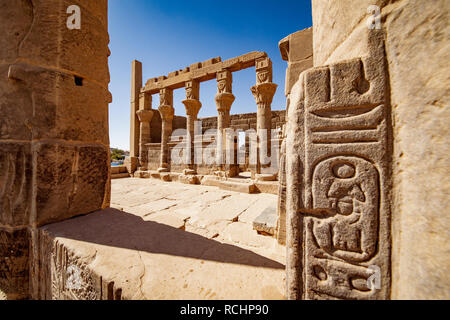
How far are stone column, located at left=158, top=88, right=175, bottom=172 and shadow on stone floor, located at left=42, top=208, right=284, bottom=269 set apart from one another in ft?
22.6

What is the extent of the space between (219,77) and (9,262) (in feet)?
23.5

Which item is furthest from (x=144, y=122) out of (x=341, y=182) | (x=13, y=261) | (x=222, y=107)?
(x=341, y=182)

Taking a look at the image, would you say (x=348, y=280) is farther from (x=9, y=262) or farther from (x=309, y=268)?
(x=9, y=262)

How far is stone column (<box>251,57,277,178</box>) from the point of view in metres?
6.08

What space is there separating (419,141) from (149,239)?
175 centimetres

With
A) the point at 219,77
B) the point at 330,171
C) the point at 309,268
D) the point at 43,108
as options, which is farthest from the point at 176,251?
the point at 219,77

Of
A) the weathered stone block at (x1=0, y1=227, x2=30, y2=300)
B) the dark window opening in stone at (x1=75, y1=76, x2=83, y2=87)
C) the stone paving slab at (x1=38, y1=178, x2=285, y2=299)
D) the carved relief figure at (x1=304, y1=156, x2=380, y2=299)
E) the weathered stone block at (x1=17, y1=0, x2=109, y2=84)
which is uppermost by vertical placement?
the weathered stone block at (x1=17, y1=0, x2=109, y2=84)

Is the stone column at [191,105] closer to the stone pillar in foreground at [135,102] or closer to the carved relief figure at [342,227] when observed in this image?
the stone pillar in foreground at [135,102]

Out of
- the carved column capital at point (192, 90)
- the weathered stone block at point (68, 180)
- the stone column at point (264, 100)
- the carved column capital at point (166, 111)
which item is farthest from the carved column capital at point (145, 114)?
the weathered stone block at point (68, 180)

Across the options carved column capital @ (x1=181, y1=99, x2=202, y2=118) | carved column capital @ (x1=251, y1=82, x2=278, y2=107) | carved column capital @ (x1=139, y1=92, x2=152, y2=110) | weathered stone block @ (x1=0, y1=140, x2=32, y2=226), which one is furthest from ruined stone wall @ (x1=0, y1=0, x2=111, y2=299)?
carved column capital @ (x1=139, y1=92, x2=152, y2=110)

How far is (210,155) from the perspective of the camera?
292 inches

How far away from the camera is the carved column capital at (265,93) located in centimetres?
612

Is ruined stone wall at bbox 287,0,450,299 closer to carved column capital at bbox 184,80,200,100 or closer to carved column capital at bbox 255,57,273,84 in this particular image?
carved column capital at bbox 255,57,273,84

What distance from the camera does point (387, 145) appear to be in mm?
718
